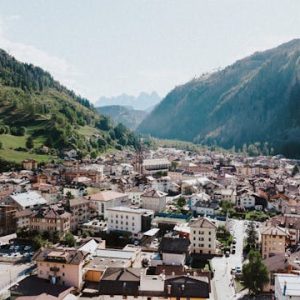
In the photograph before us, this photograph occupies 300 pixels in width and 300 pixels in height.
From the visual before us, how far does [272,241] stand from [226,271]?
7082 millimetres

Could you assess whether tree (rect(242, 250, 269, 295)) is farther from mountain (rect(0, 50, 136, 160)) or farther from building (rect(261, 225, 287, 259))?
mountain (rect(0, 50, 136, 160))

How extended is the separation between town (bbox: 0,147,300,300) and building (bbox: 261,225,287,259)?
11 cm

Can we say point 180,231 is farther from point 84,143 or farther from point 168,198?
point 84,143

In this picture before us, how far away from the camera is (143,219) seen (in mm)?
57344

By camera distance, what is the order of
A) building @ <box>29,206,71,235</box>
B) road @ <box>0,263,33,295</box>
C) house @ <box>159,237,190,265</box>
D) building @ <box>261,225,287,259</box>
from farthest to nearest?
building @ <box>29,206,71,235</box> → building @ <box>261,225,287,259</box> → house @ <box>159,237,190,265</box> → road @ <box>0,263,33,295</box>

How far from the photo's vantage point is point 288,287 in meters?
31.5

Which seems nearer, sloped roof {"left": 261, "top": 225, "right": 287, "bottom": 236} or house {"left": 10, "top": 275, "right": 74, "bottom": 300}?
house {"left": 10, "top": 275, "right": 74, "bottom": 300}

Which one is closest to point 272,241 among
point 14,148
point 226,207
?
point 226,207

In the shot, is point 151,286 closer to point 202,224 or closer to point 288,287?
point 288,287

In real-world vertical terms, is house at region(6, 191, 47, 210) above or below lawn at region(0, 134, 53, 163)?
below

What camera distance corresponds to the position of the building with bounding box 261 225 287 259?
163 ft

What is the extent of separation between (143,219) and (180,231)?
19.1 ft

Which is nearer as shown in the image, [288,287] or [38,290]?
→ [288,287]

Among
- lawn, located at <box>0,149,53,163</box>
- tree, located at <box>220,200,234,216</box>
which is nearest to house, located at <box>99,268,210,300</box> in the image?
tree, located at <box>220,200,234,216</box>
